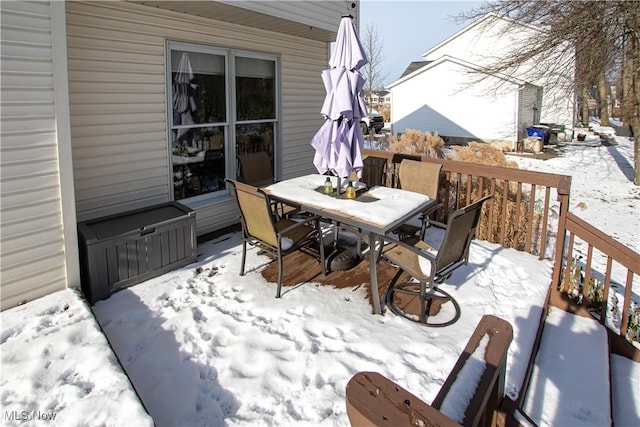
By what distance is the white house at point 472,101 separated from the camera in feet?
55.1

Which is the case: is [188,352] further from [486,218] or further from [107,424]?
[486,218]

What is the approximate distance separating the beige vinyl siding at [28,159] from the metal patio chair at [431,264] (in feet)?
8.21

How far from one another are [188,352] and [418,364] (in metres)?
1.50

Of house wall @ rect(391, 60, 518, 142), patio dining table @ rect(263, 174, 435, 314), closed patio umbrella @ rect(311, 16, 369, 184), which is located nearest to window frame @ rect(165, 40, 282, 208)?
patio dining table @ rect(263, 174, 435, 314)

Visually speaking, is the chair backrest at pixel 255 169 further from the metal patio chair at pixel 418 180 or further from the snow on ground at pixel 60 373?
the snow on ground at pixel 60 373

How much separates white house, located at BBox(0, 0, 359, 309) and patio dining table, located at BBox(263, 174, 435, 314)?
1.32 m

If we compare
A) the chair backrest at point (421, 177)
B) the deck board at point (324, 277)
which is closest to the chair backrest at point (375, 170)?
the chair backrest at point (421, 177)

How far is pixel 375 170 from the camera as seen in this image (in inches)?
212

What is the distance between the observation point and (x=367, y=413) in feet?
2.99

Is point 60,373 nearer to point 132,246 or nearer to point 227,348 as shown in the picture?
point 227,348

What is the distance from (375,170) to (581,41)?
9771 millimetres

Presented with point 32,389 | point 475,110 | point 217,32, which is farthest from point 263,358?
point 475,110

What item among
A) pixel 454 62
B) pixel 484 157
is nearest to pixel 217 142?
pixel 484 157

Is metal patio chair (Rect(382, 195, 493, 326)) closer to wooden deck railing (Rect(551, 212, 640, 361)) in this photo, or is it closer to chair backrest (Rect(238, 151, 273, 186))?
wooden deck railing (Rect(551, 212, 640, 361))
